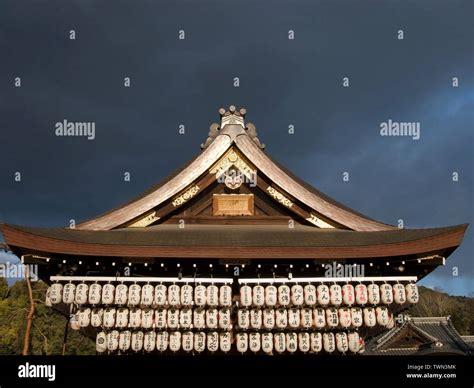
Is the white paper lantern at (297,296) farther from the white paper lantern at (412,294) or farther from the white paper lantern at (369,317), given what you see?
the white paper lantern at (412,294)

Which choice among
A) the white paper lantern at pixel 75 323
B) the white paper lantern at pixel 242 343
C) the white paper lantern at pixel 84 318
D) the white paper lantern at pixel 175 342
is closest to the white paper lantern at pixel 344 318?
the white paper lantern at pixel 242 343

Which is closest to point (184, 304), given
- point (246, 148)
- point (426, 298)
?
point (246, 148)

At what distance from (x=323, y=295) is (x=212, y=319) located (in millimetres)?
2740

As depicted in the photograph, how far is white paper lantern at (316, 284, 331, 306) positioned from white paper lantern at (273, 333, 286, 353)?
48.1 inches

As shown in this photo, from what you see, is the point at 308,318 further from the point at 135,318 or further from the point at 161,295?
the point at 135,318

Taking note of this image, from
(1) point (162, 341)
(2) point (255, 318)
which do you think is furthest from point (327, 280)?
(1) point (162, 341)

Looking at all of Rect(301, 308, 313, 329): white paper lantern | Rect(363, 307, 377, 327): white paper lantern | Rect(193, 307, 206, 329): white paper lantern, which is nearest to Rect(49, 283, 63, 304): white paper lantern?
Rect(193, 307, 206, 329): white paper lantern

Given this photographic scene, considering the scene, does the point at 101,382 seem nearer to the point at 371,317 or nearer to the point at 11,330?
the point at 371,317

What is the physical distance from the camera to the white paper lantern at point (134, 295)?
10242 mm

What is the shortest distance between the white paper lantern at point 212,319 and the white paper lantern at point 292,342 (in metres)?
1.76

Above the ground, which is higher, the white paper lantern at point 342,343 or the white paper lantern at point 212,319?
the white paper lantern at point 212,319

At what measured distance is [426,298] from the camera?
245 feet

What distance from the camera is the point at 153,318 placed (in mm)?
10359

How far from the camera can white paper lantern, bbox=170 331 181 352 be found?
10250 millimetres
